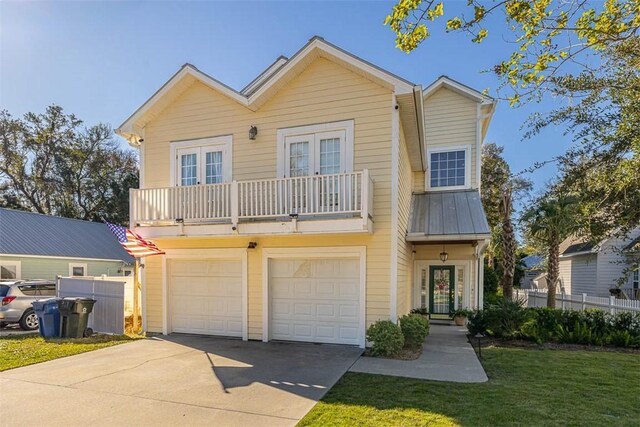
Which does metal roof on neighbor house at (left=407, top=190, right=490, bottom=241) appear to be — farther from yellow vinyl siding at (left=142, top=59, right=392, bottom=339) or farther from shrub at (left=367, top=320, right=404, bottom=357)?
shrub at (left=367, top=320, right=404, bottom=357)

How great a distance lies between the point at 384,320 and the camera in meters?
8.22

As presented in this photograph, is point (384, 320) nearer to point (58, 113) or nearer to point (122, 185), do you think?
point (122, 185)

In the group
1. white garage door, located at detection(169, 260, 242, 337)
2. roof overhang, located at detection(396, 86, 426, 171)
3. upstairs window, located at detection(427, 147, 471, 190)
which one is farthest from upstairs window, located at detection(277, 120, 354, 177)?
upstairs window, located at detection(427, 147, 471, 190)

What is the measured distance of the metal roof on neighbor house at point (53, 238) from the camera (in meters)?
18.3

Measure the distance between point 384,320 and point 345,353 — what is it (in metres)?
1.12

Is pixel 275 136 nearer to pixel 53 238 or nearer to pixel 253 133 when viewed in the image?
pixel 253 133

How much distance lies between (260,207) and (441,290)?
8.82 metres

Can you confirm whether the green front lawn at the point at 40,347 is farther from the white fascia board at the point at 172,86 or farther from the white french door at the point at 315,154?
the white french door at the point at 315,154

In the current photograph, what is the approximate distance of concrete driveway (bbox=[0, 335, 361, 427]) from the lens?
4727 mm

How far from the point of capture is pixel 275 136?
9477mm

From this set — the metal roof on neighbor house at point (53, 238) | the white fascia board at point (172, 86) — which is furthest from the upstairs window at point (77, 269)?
the white fascia board at point (172, 86)

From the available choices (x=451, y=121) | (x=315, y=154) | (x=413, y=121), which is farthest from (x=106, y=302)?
(x=451, y=121)

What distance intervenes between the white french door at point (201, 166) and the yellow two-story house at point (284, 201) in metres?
0.03

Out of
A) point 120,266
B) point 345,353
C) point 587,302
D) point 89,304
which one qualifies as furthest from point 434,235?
point 120,266
